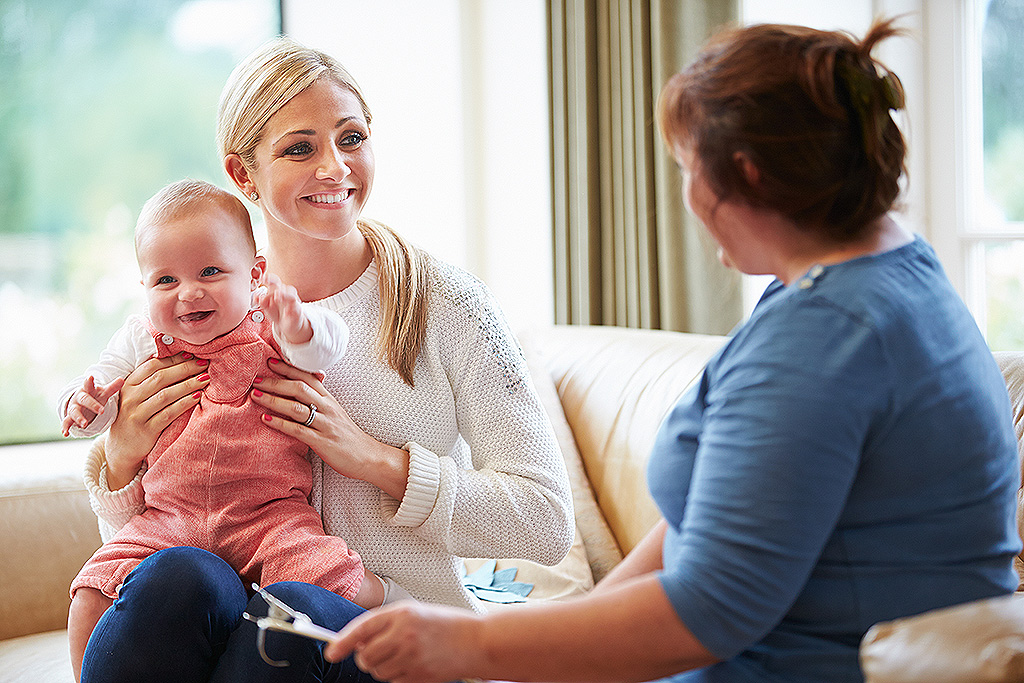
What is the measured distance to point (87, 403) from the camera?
4.52 feet

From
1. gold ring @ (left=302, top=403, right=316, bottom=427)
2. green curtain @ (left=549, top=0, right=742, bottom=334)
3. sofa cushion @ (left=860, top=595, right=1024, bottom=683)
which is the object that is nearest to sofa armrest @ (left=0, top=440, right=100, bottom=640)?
gold ring @ (left=302, top=403, right=316, bottom=427)

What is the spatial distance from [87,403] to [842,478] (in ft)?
3.53

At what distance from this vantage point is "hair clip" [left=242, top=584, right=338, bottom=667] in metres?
0.90

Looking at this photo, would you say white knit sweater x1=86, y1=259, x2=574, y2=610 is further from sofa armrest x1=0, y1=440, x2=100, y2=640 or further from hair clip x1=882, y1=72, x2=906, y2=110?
hair clip x1=882, y1=72, x2=906, y2=110

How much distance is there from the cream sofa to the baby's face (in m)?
0.74

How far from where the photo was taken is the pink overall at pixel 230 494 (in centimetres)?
133

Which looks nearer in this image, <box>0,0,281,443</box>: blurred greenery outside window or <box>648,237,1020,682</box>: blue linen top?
<box>648,237,1020,682</box>: blue linen top

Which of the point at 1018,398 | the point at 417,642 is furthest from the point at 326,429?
the point at 1018,398

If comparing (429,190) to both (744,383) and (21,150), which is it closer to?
(21,150)

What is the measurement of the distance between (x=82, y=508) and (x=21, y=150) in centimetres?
128

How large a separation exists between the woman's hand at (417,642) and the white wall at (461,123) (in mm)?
2318

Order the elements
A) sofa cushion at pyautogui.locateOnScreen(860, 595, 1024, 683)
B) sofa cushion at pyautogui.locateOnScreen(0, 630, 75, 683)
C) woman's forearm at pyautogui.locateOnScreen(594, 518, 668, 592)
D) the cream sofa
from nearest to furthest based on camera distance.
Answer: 1. sofa cushion at pyautogui.locateOnScreen(860, 595, 1024, 683)
2. woman's forearm at pyautogui.locateOnScreen(594, 518, 668, 592)
3. sofa cushion at pyautogui.locateOnScreen(0, 630, 75, 683)
4. the cream sofa

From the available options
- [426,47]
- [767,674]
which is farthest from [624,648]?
[426,47]

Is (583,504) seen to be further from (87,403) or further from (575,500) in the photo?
(87,403)
